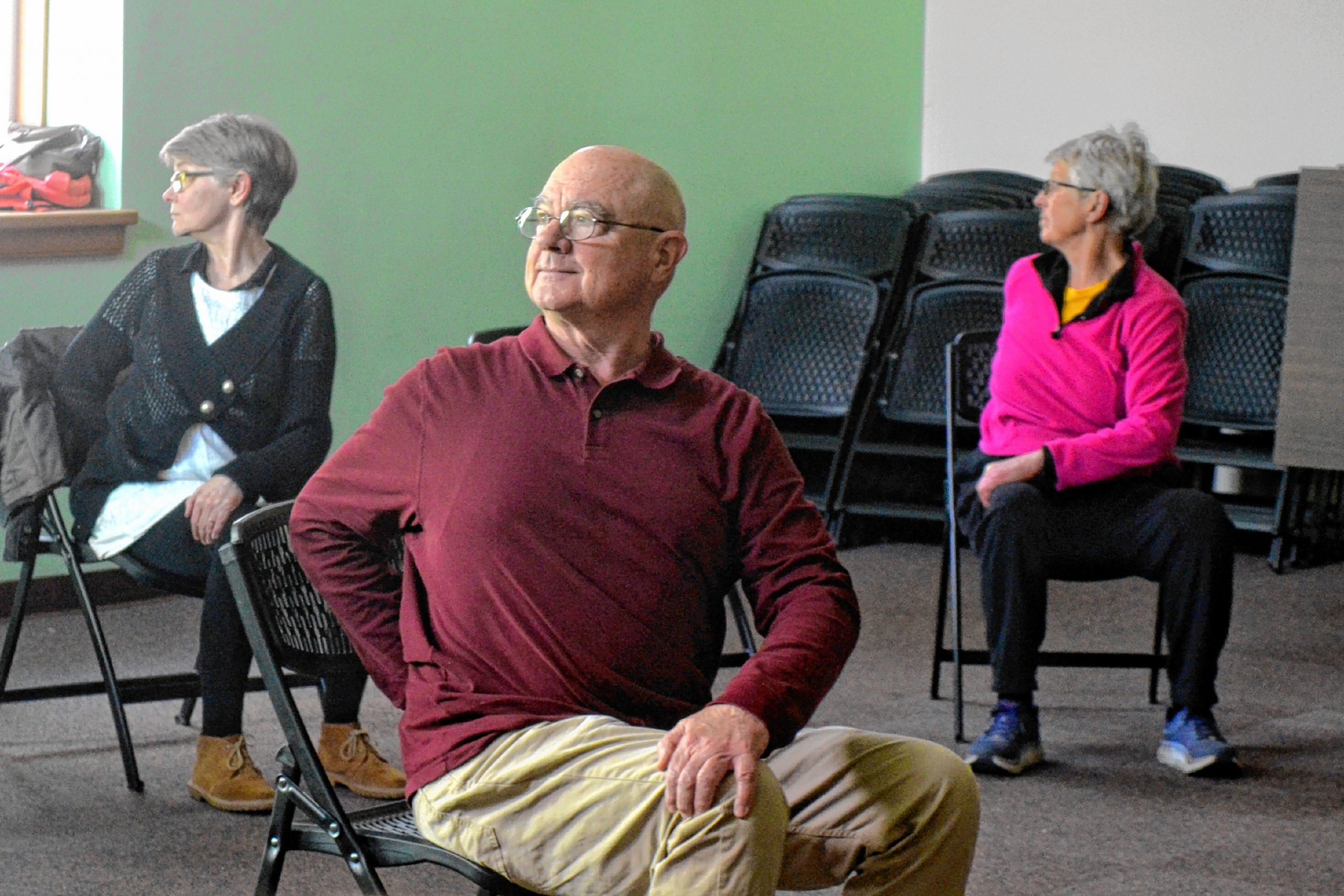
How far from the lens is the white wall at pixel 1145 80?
6246 millimetres

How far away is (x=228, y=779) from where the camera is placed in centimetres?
310

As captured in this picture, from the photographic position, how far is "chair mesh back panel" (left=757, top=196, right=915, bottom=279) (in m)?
5.87

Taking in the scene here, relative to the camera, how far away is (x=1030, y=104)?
686 centimetres

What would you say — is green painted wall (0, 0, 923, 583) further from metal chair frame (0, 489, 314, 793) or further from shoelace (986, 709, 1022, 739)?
shoelace (986, 709, 1022, 739)

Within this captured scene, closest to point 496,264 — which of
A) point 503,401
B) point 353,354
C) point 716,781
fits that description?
point 353,354

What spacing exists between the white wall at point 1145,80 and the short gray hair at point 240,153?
4104 mm

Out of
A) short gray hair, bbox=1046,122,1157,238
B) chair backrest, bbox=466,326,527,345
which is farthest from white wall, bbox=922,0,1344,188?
chair backrest, bbox=466,326,527,345

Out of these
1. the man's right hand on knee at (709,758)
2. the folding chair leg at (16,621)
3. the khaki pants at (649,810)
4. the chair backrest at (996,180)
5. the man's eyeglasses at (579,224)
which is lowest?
the folding chair leg at (16,621)

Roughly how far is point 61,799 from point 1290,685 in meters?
2.69

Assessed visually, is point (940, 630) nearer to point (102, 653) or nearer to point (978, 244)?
point (102, 653)

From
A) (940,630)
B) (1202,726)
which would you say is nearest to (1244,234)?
(940,630)

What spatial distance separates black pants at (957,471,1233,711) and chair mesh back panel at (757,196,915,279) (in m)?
2.45

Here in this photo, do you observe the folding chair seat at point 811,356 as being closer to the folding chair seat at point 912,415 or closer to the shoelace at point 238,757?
the folding chair seat at point 912,415

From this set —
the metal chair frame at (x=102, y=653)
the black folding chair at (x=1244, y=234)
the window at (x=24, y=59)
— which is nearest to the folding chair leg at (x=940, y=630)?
the metal chair frame at (x=102, y=653)
